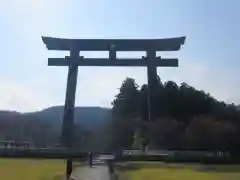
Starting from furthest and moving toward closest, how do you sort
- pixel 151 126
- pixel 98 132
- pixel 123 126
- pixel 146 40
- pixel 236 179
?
pixel 98 132 < pixel 123 126 < pixel 151 126 < pixel 146 40 < pixel 236 179

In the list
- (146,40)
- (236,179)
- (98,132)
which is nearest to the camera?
(236,179)

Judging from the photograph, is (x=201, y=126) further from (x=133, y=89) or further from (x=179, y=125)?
(x=133, y=89)

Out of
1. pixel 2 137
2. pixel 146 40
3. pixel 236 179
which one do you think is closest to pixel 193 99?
pixel 146 40

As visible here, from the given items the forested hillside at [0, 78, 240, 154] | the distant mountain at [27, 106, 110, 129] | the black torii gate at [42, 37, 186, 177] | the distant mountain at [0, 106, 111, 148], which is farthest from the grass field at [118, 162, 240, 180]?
the distant mountain at [27, 106, 110, 129]

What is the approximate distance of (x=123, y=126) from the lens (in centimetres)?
3822

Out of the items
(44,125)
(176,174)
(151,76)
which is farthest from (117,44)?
(44,125)

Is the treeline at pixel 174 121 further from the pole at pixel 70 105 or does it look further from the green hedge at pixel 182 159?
the pole at pixel 70 105

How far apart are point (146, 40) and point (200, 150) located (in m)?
7.59

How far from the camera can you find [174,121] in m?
34.8

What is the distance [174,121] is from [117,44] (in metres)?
7.68

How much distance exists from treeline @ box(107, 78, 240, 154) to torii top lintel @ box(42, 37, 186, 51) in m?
5.72

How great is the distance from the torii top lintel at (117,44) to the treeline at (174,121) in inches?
225

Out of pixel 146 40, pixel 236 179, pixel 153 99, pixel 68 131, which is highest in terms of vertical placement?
pixel 146 40

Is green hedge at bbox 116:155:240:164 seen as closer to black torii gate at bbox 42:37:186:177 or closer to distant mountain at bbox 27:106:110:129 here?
black torii gate at bbox 42:37:186:177
